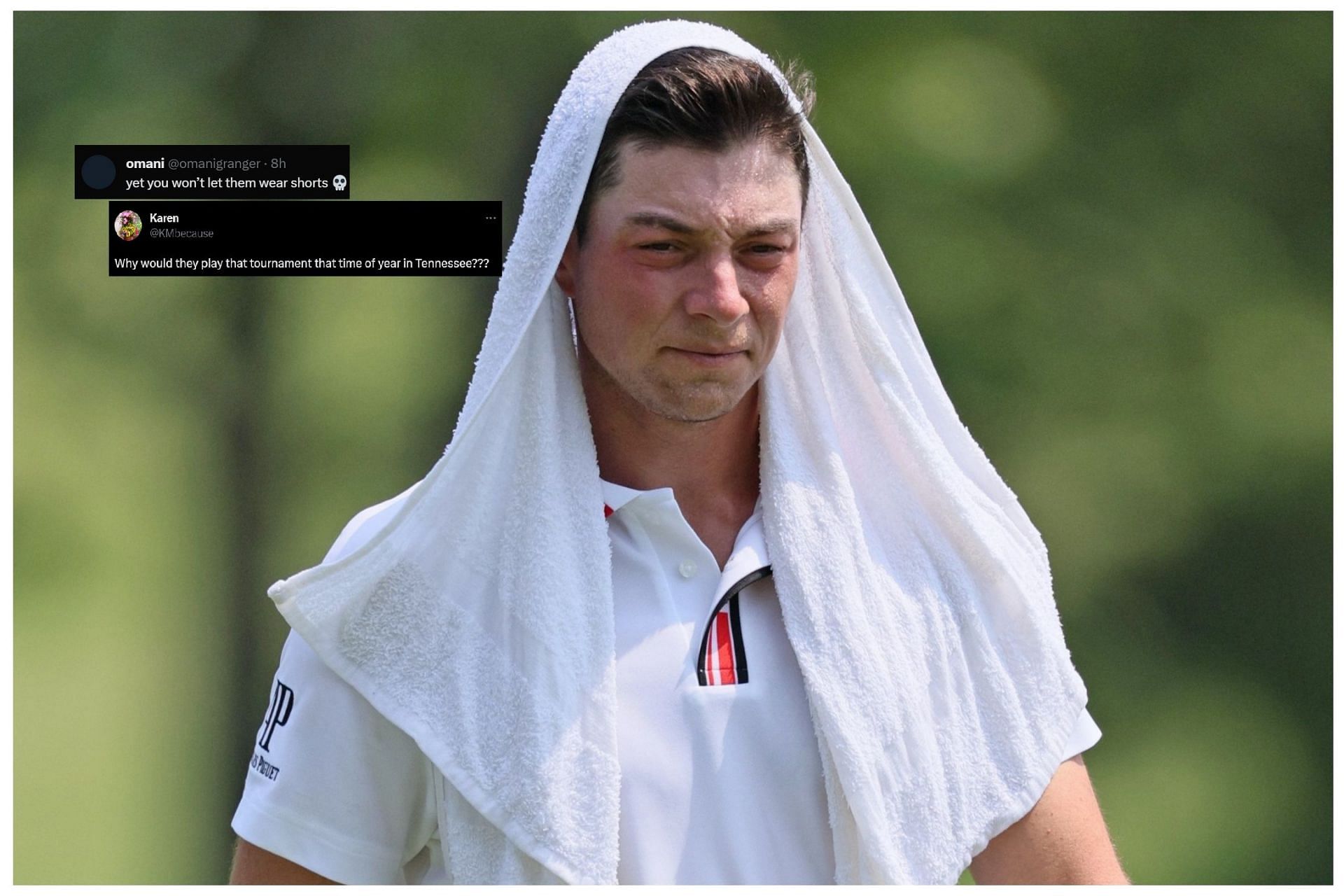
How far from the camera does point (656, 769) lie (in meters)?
1.64

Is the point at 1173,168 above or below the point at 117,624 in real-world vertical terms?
above

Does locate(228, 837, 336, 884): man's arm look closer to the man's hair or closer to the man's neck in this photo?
the man's neck

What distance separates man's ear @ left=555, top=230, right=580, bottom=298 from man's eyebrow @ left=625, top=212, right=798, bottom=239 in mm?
131

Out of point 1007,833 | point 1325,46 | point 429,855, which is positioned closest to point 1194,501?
point 1325,46

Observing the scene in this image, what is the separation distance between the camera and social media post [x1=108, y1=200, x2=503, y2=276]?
2.48 m

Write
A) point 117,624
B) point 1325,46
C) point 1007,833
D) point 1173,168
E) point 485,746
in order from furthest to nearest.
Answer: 1. point 1173,168
2. point 117,624
3. point 1325,46
4. point 1007,833
5. point 485,746

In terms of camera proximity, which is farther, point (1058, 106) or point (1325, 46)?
point (1058, 106)

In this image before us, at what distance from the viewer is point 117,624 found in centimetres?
446

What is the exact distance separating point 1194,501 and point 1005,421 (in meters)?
0.78

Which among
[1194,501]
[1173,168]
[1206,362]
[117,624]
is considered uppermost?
[1173,168]

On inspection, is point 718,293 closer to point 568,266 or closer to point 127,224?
point 568,266

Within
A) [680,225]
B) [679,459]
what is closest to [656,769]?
[679,459]

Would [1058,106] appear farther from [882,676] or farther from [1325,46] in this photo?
[882,676]

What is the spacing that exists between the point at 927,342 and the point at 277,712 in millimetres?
3784
